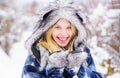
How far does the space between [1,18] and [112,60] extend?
2.32 ft

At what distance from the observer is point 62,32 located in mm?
2584

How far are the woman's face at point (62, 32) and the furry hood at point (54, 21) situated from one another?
3cm

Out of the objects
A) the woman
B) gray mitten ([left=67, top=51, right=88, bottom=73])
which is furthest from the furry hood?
gray mitten ([left=67, top=51, right=88, bottom=73])

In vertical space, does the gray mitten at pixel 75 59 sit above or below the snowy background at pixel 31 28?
below

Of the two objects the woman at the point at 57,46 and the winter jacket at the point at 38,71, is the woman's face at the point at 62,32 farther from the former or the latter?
the winter jacket at the point at 38,71

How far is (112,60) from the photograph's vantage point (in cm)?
268

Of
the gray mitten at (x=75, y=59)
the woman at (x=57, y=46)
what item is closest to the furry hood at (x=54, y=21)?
the woman at (x=57, y=46)

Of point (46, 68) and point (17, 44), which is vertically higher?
point (17, 44)

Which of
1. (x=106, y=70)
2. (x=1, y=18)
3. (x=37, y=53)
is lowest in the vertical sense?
(x=106, y=70)

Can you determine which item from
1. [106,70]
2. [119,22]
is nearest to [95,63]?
[106,70]

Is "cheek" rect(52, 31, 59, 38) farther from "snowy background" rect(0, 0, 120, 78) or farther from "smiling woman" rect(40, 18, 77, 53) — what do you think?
"snowy background" rect(0, 0, 120, 78)

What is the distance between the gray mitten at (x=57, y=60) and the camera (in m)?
2.56

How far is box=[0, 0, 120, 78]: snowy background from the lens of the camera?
8.46 feet

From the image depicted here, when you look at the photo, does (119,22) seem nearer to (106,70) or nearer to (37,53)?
(106,70)
